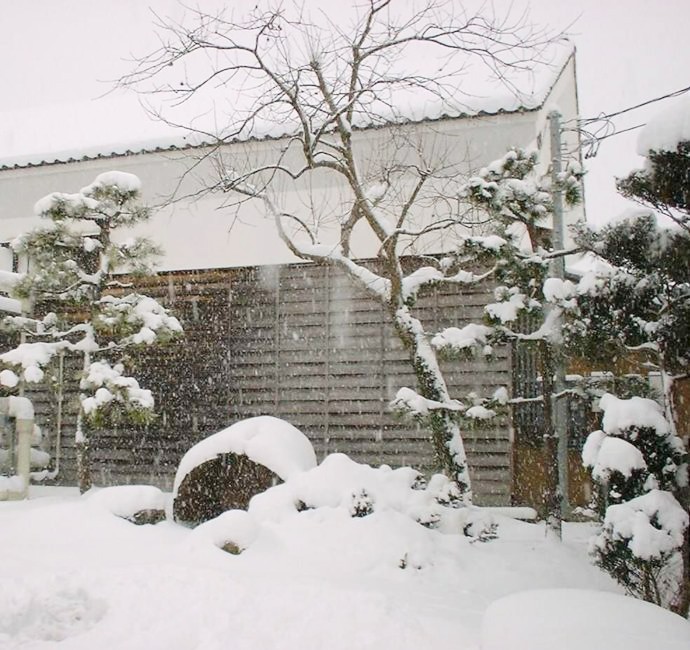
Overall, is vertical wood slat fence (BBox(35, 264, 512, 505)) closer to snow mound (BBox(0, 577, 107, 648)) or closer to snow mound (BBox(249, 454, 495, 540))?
snow mound (BBox(249, 454, 495, 540))

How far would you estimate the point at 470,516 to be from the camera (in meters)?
6.36

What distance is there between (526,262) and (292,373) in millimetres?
4073

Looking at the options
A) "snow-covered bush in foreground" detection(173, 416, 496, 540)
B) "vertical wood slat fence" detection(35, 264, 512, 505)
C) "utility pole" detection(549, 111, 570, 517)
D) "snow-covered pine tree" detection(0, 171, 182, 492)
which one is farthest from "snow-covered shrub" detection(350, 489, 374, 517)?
"snow-covered pine tree" detection(0, 171, 182, 492)

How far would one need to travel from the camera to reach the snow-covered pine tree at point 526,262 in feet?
20.9

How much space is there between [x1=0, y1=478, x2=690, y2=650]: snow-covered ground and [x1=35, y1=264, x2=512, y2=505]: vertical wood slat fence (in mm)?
2003

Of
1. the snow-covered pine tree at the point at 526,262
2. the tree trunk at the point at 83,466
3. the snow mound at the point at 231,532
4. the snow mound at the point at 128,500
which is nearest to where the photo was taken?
the snow mound at the point at 231,532

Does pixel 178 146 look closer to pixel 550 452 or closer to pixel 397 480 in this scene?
pixel 397 480

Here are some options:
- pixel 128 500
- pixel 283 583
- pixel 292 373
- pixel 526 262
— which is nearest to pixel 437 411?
pixel 526 262

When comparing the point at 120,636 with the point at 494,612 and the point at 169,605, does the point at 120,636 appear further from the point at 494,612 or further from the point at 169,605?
the point at 494,612

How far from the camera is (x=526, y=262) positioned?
6387 mm

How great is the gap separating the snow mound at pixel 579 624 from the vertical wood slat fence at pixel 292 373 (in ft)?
18.0

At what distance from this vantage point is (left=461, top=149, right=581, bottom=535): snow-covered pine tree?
638cm

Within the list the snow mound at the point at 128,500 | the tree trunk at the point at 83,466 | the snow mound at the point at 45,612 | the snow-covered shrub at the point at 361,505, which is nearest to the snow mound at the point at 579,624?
the snow mound at the point at 45,612

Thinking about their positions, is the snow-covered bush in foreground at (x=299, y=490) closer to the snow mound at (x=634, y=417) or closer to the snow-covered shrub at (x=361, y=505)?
the snow-covered shrub at (x=361, y=505)
